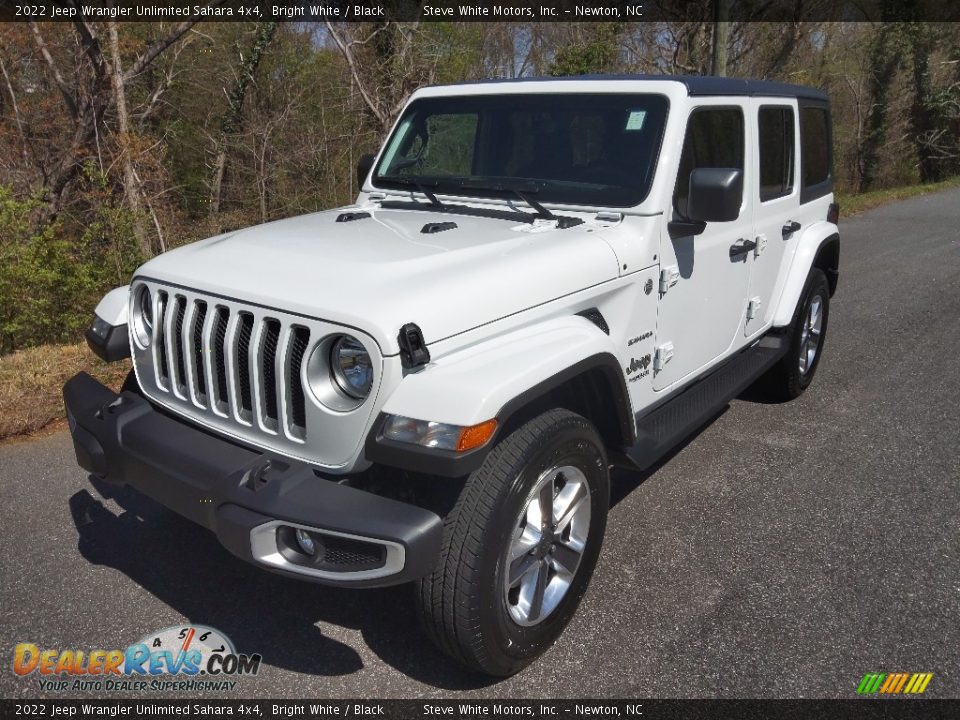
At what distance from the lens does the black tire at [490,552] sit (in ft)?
7.92

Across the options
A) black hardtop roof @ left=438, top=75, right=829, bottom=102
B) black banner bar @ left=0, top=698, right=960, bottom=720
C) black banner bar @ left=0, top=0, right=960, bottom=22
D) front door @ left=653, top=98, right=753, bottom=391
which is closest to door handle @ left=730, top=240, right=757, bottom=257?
front door @ left=653, top=98, right=753, bottom=391

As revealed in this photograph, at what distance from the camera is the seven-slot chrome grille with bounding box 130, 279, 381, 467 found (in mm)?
2477

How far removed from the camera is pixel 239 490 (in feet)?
7.86

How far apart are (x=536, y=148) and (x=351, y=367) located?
1758 mm

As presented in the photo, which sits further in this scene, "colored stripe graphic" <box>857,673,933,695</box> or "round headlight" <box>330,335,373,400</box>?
"colored stripe graphic" <box>857,673,933,695</box>

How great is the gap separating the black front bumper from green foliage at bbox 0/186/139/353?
4.28 m

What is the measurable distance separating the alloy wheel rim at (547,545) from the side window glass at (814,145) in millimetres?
3101

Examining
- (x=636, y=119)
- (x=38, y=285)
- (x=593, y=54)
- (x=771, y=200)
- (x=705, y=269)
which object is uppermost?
(x=593, y=54)

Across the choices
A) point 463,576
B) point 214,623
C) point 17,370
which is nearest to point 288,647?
point 214,623

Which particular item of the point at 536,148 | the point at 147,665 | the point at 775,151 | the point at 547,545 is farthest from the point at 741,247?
the point at 147,665

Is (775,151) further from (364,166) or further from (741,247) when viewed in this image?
(364,166)

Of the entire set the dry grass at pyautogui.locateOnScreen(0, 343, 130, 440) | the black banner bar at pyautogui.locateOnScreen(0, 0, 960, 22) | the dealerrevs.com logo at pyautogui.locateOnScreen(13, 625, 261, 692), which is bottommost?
the dealerrevs.com logo at pyautogui.locateOnScreen(13, 625, 261, 692)

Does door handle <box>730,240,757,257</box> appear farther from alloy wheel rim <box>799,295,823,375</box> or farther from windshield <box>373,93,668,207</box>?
alloy wheel rim <box>799,295,823,375</box>

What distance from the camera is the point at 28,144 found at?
11.9 metres
